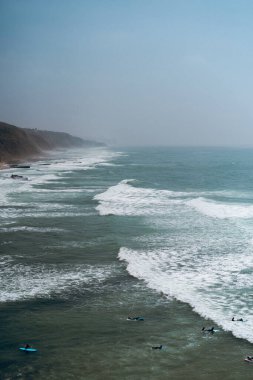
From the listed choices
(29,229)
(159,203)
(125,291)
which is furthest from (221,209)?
(125,291)

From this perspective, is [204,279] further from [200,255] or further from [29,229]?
[29,229]

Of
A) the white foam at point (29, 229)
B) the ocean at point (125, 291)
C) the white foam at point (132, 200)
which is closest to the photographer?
the ocean at point (125, 291)

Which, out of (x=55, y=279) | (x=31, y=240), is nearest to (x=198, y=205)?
(x=31, y=240)

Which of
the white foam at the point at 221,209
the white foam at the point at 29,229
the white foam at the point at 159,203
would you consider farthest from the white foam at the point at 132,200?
the white foam at the point at 29,229

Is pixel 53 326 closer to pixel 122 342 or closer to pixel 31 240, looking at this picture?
pixel 122 342

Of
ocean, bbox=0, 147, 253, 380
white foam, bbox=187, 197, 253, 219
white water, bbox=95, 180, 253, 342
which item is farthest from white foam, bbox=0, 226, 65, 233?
white foam, bbox=187, 197, 253, 219

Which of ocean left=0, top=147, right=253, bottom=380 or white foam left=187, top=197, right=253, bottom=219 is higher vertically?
white foam left=187, top=197, right=253, bottom=219

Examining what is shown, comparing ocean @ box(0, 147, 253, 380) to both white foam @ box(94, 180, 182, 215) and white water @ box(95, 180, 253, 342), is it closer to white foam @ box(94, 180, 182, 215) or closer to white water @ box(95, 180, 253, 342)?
white water @ box(95, 180, 253, 342)

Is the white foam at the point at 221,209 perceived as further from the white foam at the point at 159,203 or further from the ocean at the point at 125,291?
the ocean at the point at 125,291

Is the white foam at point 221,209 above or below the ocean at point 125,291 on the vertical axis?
Result: above
